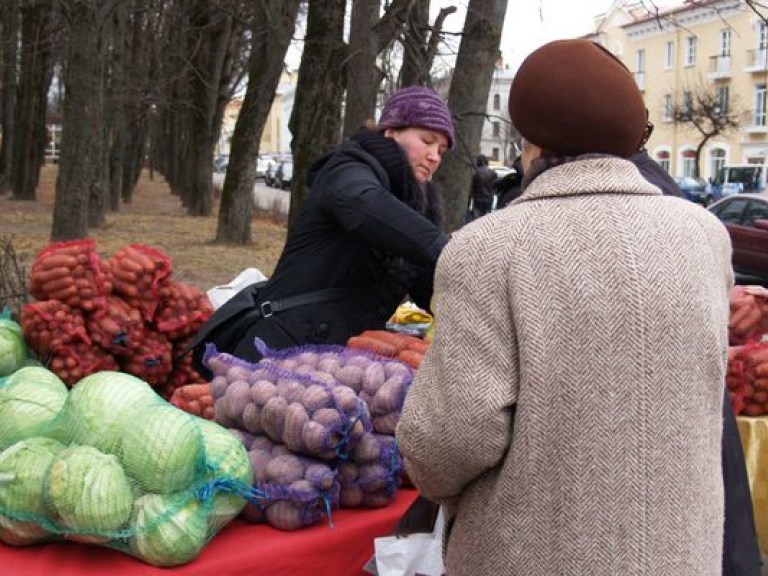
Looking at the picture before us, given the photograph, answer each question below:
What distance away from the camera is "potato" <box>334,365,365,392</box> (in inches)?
110

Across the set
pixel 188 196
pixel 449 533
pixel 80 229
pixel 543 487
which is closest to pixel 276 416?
pixel 449 533

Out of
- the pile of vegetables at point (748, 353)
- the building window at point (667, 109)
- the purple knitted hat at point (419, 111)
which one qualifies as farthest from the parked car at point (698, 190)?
the purple knitted hat at point (419, 111)

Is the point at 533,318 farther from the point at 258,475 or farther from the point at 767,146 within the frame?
the point at 767,146

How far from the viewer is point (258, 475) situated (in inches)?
102

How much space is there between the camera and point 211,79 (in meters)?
22.3

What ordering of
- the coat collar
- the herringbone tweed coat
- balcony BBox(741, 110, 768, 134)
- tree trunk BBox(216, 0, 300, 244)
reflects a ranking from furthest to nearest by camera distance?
balcony BBox(741, 110, 768, 134) → tree trunk BBox(216, 0, 300, 244) → the coat collar → the herringbone tweed coat

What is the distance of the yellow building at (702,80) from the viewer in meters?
57.0

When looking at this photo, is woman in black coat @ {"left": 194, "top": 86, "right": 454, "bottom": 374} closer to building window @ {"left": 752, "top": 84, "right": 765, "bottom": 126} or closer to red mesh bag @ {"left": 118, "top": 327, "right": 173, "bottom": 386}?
red mesh bag @ {"left": 118, "top": 327, "right": 173, "bottom": 386}

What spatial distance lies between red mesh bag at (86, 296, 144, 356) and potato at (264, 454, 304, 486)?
3.64ft

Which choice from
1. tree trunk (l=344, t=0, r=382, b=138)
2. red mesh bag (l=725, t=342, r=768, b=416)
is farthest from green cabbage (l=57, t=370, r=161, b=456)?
tree trunk (l=344, t=0, r=382, b=138)

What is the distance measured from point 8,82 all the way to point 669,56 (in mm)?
43871

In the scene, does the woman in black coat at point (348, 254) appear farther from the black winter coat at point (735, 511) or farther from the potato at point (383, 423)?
the black winter coat at point (735, 511)

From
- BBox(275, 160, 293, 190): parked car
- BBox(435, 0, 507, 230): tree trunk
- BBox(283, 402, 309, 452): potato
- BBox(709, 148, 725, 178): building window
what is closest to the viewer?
BBox(283, 402, 309, 452): potato

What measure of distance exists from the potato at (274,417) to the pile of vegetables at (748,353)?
157 cm
